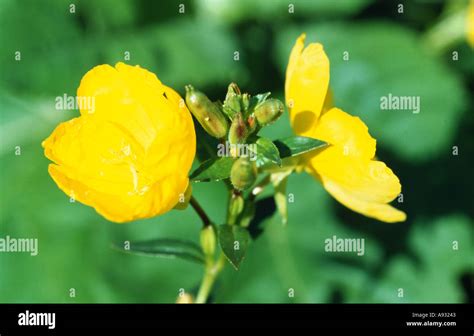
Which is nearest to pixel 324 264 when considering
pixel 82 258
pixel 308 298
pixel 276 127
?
pixel 308 298

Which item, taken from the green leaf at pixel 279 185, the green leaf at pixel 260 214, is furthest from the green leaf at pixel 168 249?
the green leaf at pixel 279 185

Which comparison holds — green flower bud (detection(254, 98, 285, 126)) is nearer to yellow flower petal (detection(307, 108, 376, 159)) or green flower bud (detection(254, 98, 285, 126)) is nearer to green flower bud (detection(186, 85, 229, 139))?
green flower bud (detection(186, 85, 229, 139))

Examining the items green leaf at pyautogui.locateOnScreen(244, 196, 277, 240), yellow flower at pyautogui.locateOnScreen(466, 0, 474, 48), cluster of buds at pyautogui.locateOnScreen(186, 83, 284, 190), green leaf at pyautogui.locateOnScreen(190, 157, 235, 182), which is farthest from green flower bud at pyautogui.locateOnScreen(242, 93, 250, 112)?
yellow flower at pyautogui.locateOnScreen(466, 0, 474, 48)

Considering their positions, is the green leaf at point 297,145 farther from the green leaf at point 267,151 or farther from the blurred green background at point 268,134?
the blurred green background at point 268,134

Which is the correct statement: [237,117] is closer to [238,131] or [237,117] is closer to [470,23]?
[238,131]

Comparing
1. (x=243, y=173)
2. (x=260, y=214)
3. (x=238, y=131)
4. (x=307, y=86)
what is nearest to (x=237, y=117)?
(x=238, y=131)
